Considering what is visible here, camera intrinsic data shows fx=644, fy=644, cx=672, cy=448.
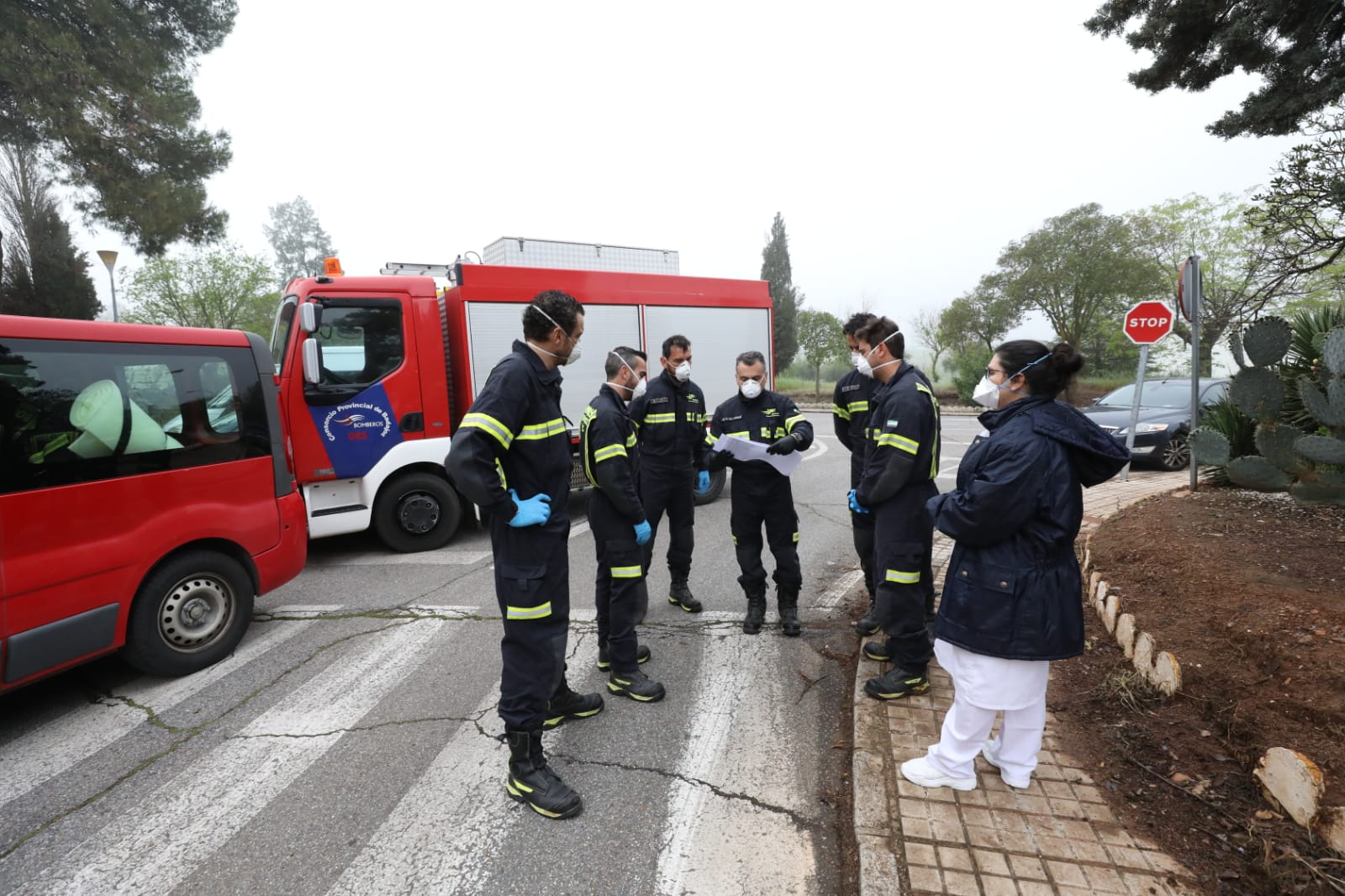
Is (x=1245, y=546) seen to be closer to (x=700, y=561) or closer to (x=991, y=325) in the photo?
(x=700, y=561)

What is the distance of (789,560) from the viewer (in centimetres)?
417

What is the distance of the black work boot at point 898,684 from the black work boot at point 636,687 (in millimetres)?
1078

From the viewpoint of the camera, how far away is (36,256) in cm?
1881

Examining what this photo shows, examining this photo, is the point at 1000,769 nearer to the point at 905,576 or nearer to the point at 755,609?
the point at 905,576

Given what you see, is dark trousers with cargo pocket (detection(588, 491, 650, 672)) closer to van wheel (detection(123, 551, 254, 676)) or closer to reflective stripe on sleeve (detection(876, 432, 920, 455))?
reflective stripe on sleeve (detection(876, 432, 920, 455))

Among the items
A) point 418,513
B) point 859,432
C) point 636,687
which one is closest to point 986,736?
point 636,687

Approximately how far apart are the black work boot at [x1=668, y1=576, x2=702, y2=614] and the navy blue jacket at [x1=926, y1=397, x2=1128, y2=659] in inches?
98.8

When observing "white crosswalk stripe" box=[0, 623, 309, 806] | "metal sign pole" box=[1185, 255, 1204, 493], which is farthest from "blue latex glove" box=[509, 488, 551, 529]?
"metal sign pole" box=[1185, 255, 1204, 493]

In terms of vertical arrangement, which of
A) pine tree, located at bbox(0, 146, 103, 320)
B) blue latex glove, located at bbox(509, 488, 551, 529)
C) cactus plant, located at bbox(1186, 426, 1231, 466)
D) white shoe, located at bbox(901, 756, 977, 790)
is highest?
pine tree, located at bbox(0, 146, 103, 320)

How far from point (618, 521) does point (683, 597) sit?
1479 mm

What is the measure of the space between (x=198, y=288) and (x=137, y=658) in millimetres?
28597

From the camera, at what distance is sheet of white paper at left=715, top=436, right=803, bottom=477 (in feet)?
13.2

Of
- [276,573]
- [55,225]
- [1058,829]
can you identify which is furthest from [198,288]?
[1058,829]

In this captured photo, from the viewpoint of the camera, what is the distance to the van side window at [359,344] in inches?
230
